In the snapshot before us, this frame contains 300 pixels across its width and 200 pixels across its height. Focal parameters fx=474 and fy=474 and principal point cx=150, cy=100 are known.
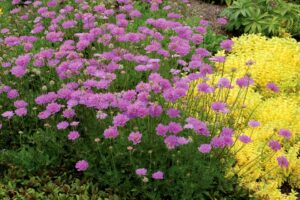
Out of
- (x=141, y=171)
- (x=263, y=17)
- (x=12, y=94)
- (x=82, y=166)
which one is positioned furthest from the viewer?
(x=263, y=17)

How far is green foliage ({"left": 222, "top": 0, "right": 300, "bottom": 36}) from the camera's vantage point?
627 cm

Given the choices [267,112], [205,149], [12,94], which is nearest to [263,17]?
[267,112]

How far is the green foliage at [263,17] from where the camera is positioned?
20.6 ft

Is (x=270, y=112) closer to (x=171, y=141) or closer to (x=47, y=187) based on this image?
(x=171, y=141)

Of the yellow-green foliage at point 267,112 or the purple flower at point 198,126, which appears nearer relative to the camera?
the purple flower at point 198,126

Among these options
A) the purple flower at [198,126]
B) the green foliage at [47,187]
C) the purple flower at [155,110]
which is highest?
the purple flower at [155,110]

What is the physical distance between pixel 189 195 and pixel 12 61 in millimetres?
2217

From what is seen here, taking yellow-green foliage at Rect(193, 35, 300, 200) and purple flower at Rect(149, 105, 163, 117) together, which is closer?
purple flower at Rect(149, 105, 163, 117)

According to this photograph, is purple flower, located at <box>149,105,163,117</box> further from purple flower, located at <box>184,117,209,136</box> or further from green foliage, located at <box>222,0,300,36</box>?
green foliage, located at <box>222,0,300,36</box>

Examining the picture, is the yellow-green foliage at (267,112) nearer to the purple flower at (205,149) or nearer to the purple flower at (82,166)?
the purple flower at (205,149)

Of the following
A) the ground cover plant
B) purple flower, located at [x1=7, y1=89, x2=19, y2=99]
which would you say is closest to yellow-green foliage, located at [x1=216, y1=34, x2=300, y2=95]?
the ground cover plant

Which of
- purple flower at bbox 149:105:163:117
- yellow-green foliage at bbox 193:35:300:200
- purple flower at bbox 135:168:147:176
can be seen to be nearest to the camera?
purple flower at bbox 135:168:147:176

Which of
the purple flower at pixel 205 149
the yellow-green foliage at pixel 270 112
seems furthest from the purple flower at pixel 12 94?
the yellow-green foliage at pixel 270 112

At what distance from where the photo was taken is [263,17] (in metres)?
6.40
